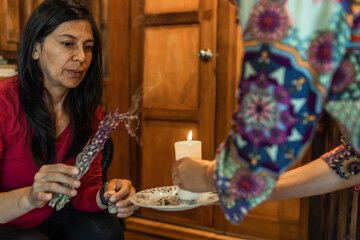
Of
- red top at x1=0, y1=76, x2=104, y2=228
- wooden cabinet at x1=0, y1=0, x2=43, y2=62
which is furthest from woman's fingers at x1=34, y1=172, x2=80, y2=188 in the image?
wooden cabinet at x1=0, y1=0, x2=43, y2=62

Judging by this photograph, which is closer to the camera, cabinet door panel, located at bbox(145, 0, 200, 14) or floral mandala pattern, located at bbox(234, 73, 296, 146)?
floral mandala pattern, located at bbox(234, 73, 296, 146)

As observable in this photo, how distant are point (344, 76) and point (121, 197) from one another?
2.84ft

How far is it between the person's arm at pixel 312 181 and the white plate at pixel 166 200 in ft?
0.67

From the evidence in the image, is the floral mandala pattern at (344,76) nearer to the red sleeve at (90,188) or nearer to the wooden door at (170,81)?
the red sleeve at (90,188)

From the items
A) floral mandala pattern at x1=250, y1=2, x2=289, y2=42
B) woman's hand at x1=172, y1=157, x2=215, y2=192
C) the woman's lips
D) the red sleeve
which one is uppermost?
floral mandala pattern at x1=250, y1=2, x2=289, y2=42

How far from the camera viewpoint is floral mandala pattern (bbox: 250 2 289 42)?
0.74m

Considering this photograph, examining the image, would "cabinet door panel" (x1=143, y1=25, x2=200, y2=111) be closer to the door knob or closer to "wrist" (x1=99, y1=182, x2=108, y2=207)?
the door knob

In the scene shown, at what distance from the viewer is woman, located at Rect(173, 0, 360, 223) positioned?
0.73 meters

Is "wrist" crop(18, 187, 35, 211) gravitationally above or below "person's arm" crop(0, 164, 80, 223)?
below

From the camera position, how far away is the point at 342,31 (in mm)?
732

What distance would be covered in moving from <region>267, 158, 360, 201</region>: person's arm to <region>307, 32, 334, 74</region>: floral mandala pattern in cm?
49

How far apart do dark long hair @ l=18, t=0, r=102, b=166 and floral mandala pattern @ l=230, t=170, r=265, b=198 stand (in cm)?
86

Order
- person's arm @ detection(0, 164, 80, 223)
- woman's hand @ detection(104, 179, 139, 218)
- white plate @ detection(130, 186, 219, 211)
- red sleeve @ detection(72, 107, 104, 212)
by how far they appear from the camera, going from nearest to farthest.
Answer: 1. white plate @ detection(130, 186, 219, 211)
2. person's arm @ detection(0, 164, 80, 223)
3. woman's hand @ detection(104, 179, 139, 218)
4. red sleeve @ detection(72, 107, 104, 212)

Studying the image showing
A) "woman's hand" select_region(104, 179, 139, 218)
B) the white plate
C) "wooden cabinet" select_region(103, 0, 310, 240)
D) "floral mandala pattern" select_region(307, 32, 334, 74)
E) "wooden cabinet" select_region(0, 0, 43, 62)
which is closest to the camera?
"floral mandala pattern" select_region(307, 32, 334, 74)
